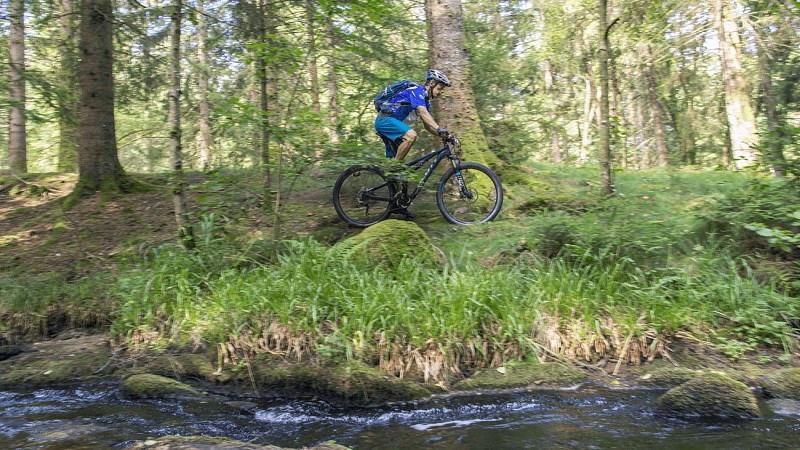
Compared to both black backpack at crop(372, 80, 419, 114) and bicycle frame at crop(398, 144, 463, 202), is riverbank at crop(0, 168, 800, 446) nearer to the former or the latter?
bicycle frame at crop(398, 144, 463, 202)

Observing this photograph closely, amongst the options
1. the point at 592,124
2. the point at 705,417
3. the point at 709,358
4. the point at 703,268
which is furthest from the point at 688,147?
the point at 705,417

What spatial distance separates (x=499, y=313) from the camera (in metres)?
4.84

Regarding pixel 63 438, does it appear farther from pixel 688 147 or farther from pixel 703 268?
pixel 688 147

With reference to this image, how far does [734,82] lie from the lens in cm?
1195

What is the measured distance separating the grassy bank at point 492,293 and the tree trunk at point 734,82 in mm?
6858

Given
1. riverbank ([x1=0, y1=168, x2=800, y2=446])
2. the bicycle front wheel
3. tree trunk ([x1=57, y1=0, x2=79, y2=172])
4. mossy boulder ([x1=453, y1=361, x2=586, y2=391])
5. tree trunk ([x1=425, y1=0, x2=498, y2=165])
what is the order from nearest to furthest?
mossy boulder ([x1=453, y1=361, x2=586, y2=391]) → riverbank ([x1=0, y1=168, x2=800, y2=446]) → the bicycle front wheel → tree trunk ([x1=425, y1=0, x2=498, y2=165]) → tree trunk ([x1=57, y1=0, x2=79, y2=172])

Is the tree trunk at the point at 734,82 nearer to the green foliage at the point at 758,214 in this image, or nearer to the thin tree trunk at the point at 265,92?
the green foliage at the point at 758,214

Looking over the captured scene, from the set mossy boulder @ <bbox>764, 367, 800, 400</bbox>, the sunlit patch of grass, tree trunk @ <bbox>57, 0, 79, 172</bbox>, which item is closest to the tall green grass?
mossy boulder @ <bbox>764, 367, 800, 400</bbox>

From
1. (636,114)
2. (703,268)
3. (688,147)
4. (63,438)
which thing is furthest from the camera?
(636,114)

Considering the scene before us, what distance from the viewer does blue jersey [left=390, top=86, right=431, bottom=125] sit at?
6.88m

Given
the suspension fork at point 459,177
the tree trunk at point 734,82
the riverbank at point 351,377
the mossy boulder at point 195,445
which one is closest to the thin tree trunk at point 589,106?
the tree trunk at point 734,82

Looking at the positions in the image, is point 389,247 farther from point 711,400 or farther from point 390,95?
point 711,400

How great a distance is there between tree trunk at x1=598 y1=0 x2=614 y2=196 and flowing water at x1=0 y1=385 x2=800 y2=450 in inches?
138

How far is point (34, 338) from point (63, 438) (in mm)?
2987
